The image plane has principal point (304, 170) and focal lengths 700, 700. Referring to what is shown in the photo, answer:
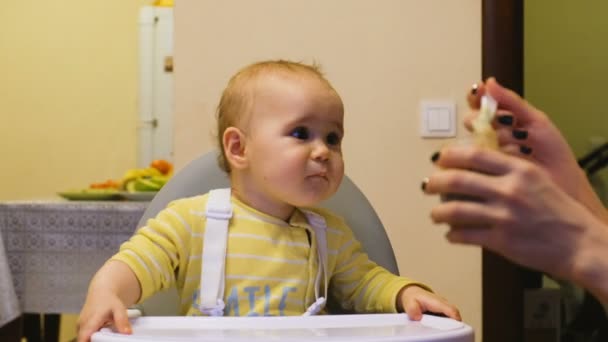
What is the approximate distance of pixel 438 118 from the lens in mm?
1666

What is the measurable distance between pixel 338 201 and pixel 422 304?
0.29 meters

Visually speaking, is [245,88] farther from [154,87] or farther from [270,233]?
[154,87]

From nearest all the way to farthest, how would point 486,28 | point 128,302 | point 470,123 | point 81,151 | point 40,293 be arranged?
point 470,123 < point 128,302 < point 486,28 < point 40,293 < point 81,151

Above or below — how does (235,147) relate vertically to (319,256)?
above

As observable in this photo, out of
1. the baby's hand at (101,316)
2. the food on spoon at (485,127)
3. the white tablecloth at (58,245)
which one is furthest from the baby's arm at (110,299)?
the white tablecloth at (58,245)

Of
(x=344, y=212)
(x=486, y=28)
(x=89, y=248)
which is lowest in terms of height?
(x=89, y=248)

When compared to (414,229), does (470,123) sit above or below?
above

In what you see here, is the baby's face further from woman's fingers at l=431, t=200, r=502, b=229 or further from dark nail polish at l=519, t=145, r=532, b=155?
woman's fingers at l=431, t=200, r=502, b=229

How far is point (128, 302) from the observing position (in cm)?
91

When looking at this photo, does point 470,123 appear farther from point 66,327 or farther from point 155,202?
point 66,327

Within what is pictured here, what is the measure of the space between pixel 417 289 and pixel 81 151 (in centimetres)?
209

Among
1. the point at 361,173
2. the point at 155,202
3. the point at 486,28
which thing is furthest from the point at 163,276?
the point at 486,28

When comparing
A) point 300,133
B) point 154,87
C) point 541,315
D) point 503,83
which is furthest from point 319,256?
point 154,87

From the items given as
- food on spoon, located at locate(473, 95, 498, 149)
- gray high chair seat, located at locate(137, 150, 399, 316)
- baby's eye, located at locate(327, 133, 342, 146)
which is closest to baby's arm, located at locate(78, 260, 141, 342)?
gray high chair seat, located at locate(137, 150, 399, 316)
